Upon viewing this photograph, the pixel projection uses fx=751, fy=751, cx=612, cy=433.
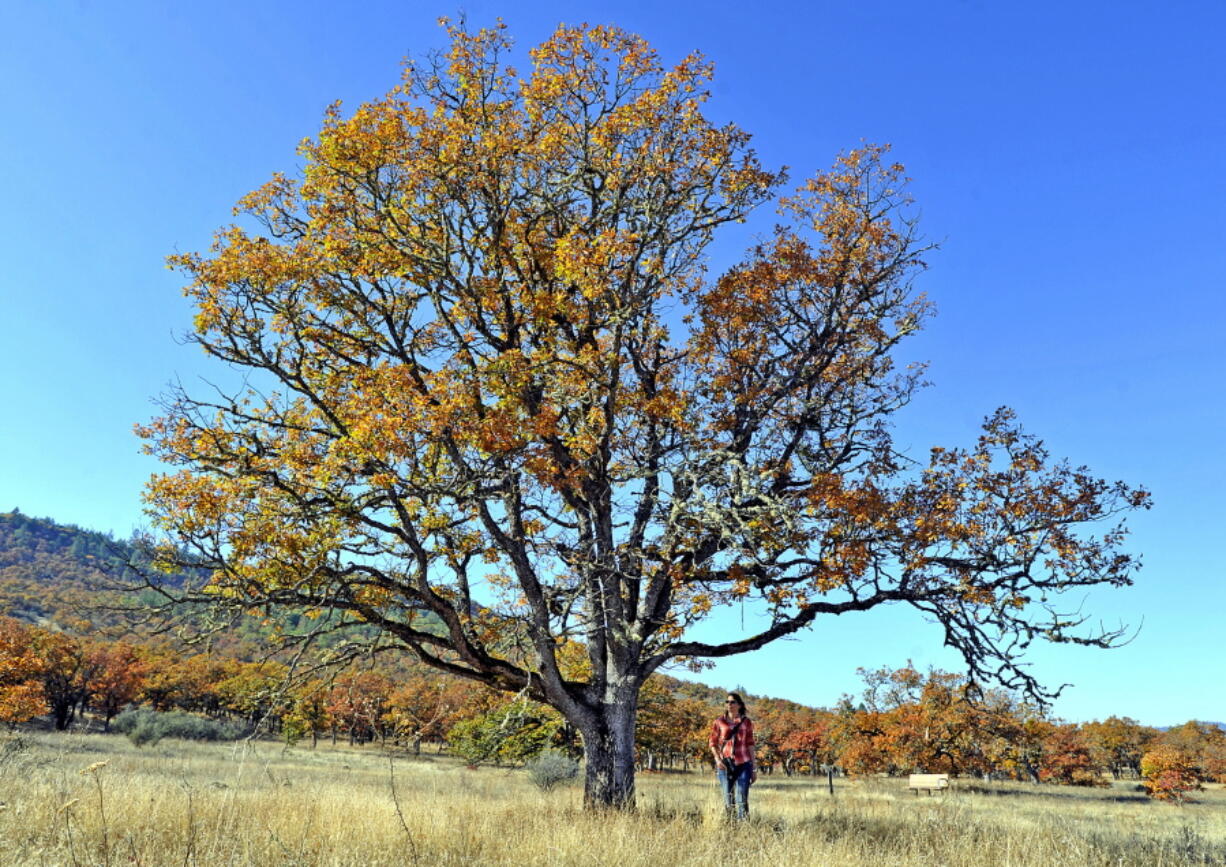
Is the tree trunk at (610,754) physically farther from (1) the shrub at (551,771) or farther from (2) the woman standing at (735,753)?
(1) the shrub at (551,771)

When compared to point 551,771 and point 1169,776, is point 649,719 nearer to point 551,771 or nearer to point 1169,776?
point 551,771

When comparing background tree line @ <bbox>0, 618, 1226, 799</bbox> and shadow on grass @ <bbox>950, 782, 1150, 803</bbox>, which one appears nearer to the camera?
background tree line @ <bbox>0, 618, 1226, 799</bbox>

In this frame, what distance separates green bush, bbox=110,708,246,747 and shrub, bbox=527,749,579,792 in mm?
27776

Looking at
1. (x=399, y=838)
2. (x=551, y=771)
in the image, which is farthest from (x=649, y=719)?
(x=399, y=838)

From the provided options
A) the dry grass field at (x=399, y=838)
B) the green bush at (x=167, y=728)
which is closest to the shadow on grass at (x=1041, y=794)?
the dry grass field at (x=399, y=838)

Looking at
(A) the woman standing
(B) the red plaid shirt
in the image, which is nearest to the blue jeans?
(A) the woman standing

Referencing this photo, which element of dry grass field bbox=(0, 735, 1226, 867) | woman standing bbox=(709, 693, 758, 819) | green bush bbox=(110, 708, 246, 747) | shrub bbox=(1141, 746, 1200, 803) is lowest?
green bush bbox=(110, 708, 246, 747)

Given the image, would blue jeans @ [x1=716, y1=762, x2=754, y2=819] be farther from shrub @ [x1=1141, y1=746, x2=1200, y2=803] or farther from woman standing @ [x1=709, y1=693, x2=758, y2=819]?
shrub @ [x1=1141, y1=746, x2=1200, y2=803]

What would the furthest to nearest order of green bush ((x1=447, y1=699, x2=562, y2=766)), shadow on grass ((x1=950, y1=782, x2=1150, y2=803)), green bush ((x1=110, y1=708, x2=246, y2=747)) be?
green bush ((x1=110, y1=708, x2=246, y2=747)) < shadow on grass ((x1=950, y1=782, x2=1150, y2=803)) < green bush ((x1=447, y1=699, x2=562, y2=766))

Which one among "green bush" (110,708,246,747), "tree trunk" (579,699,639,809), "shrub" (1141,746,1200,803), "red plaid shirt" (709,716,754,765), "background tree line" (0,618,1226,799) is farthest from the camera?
"green bush" (110,708,246,747)

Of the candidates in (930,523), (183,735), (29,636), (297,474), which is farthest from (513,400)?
(29,636)

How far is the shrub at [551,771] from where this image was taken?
1043 inches

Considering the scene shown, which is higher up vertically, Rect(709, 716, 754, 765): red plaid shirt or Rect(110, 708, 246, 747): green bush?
Rect(709, 716, 754, 765): red plaid shirt

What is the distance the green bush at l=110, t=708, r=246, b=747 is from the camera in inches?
1698
